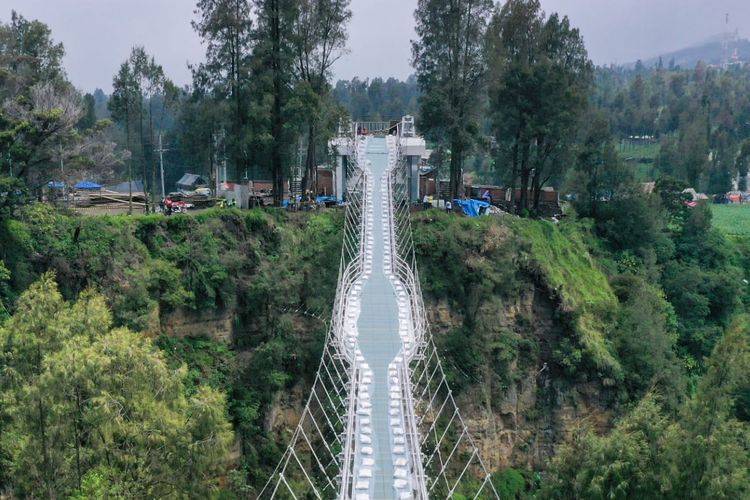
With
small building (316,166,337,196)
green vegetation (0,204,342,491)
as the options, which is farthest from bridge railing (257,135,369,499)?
small building (316,166,337,196)

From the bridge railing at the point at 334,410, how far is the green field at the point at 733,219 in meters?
31.1

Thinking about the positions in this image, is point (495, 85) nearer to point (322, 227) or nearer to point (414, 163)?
point (414, 163)

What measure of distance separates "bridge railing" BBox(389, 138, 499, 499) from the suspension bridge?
0.04 m

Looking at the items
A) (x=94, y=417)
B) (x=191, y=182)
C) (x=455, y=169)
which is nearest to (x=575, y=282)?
(x=455, y=169)

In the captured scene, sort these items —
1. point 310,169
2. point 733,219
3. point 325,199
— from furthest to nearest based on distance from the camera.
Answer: point 733,219, point 310,169, point 325,199

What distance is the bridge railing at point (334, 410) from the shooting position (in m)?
14.4

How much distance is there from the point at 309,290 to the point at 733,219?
41.2 m

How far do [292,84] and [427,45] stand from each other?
18.0 ft

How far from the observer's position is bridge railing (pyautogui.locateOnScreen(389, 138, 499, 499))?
17125 mm

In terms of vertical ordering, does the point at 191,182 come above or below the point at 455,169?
below

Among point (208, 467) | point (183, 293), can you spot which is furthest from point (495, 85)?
point (208, 467)

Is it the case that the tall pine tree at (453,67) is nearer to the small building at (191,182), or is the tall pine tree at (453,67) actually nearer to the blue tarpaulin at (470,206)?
the blue tarpaulin at (470,206)

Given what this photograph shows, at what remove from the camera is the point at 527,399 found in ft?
75.5

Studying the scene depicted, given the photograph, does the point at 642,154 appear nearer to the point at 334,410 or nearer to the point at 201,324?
the point at 201,324
